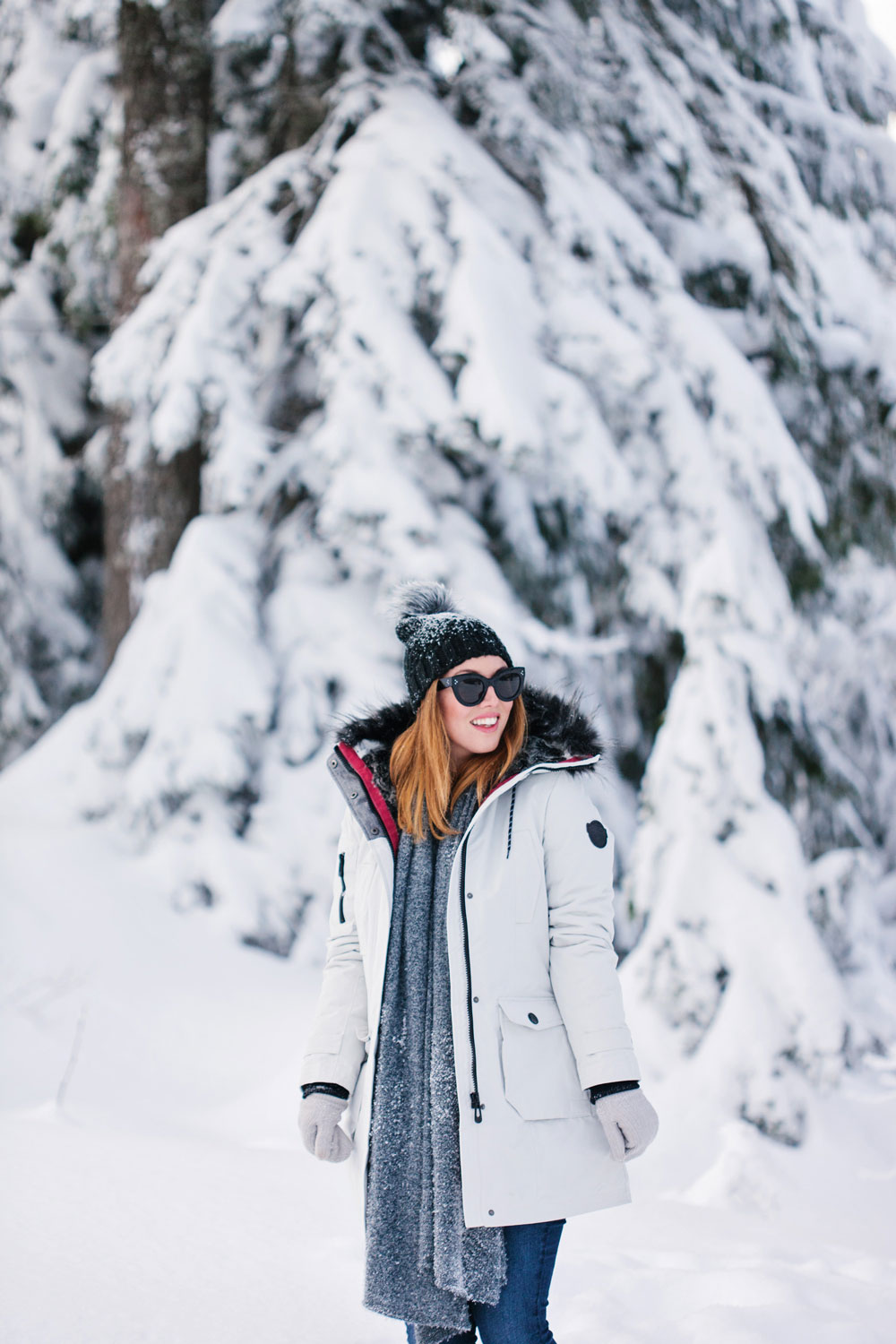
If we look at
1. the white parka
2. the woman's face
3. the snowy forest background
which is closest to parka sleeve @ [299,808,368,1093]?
the white parka

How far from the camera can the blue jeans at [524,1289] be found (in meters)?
1.66

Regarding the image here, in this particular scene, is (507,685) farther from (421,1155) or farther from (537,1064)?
(421,1155)

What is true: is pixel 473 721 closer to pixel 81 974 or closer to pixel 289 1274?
pixel 289 1274

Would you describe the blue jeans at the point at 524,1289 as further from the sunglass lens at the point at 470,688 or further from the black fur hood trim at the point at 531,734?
the sunglass lens at the point at 470,688

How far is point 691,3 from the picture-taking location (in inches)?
262

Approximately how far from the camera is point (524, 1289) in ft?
5.46

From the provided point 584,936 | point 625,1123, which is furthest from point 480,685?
point 625,1123

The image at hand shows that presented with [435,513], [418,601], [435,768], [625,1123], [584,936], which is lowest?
[625,1123]

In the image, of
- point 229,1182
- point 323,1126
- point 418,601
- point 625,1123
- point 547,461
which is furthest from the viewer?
point 547,461

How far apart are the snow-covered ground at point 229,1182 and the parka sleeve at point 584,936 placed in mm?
1067

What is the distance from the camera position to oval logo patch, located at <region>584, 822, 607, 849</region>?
1806mm

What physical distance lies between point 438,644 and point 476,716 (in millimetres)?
158

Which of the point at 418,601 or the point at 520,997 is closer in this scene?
the point at 520,997

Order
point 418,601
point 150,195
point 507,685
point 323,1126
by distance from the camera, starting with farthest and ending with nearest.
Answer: point 150,195, point 418,601, point 507,685, point 323,1126
